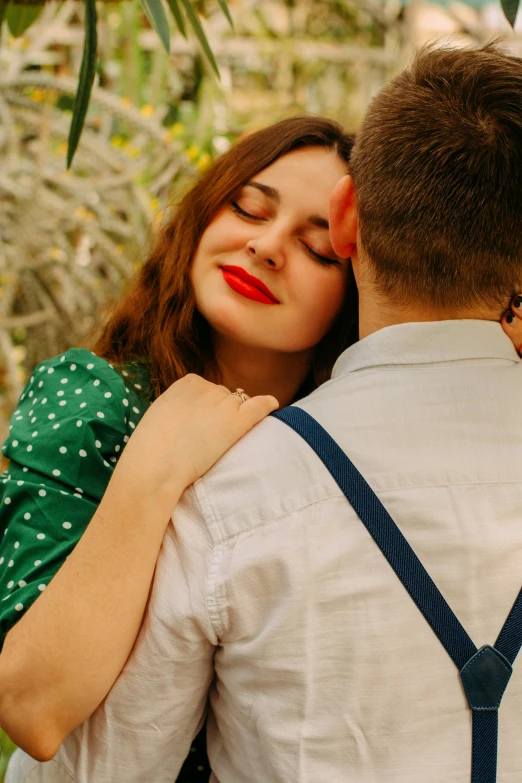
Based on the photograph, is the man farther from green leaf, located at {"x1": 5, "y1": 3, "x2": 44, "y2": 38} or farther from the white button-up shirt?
green leaf, located at {"x1": 5, "y1": 3, "x2": 44, "y2": 38}

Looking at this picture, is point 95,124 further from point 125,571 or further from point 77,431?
point 125,571

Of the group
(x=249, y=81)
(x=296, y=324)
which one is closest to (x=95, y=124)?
(x=249, y=81)

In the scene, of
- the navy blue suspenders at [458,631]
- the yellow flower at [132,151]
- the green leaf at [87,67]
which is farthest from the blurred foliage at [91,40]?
the yellow flower at [132,151]

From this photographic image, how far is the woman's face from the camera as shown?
1.60 m

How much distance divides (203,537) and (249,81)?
19.3 ft

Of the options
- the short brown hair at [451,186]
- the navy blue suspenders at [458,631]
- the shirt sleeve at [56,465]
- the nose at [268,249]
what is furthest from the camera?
the nose at [268,249]

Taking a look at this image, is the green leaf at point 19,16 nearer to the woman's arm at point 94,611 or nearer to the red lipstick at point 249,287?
the red lipstick at point 249,287

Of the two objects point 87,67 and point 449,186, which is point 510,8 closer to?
point 449,186

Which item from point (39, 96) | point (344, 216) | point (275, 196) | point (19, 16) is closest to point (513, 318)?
point (344, 216)

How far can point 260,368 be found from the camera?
1.85 metres

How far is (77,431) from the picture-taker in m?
1.29

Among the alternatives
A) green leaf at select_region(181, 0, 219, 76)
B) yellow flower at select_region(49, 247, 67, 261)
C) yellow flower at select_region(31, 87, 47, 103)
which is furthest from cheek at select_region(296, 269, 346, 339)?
yellow flower at select_region(31, 87, 47, 103)

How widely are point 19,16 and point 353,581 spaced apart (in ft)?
Answer: 5.45

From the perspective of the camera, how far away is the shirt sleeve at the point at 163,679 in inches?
40.4
